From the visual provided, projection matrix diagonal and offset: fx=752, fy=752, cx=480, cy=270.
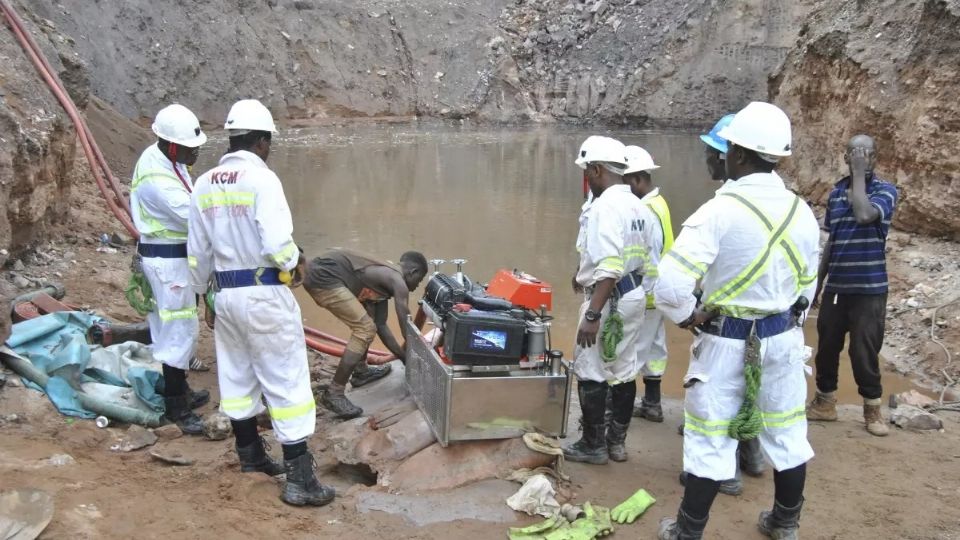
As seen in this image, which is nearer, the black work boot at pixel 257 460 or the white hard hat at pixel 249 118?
the white hard hat at pixel 249 118

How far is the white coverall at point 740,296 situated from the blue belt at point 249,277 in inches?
73.2

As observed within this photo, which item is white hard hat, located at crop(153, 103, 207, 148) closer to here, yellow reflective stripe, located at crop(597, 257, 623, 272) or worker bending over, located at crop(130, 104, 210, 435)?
worker bending over, located at crop(130, 104, 210, 435)

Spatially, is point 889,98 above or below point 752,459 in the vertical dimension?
above

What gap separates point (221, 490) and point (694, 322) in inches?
95.0

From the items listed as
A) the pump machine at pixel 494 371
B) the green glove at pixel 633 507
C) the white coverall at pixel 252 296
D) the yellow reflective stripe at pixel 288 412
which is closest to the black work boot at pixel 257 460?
the white coverall at pixel 252 296

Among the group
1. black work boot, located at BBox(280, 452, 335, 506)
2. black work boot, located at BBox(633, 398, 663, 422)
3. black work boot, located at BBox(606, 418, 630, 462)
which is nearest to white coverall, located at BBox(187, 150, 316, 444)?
Result: black work boot, located at BBox(280, 452, 335, 506)

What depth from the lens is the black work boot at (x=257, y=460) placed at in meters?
3.98

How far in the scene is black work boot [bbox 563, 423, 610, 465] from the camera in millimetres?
4414

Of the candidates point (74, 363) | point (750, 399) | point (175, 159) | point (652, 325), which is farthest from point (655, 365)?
point (74, 363)

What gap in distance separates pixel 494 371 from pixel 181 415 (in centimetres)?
201

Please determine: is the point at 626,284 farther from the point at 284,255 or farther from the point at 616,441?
the point at 284,255

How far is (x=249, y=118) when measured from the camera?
3.74 metres

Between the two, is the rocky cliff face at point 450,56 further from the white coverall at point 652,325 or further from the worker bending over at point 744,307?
the worker bending over at point 744,307

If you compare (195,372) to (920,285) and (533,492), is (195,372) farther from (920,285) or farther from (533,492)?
(920,285)
